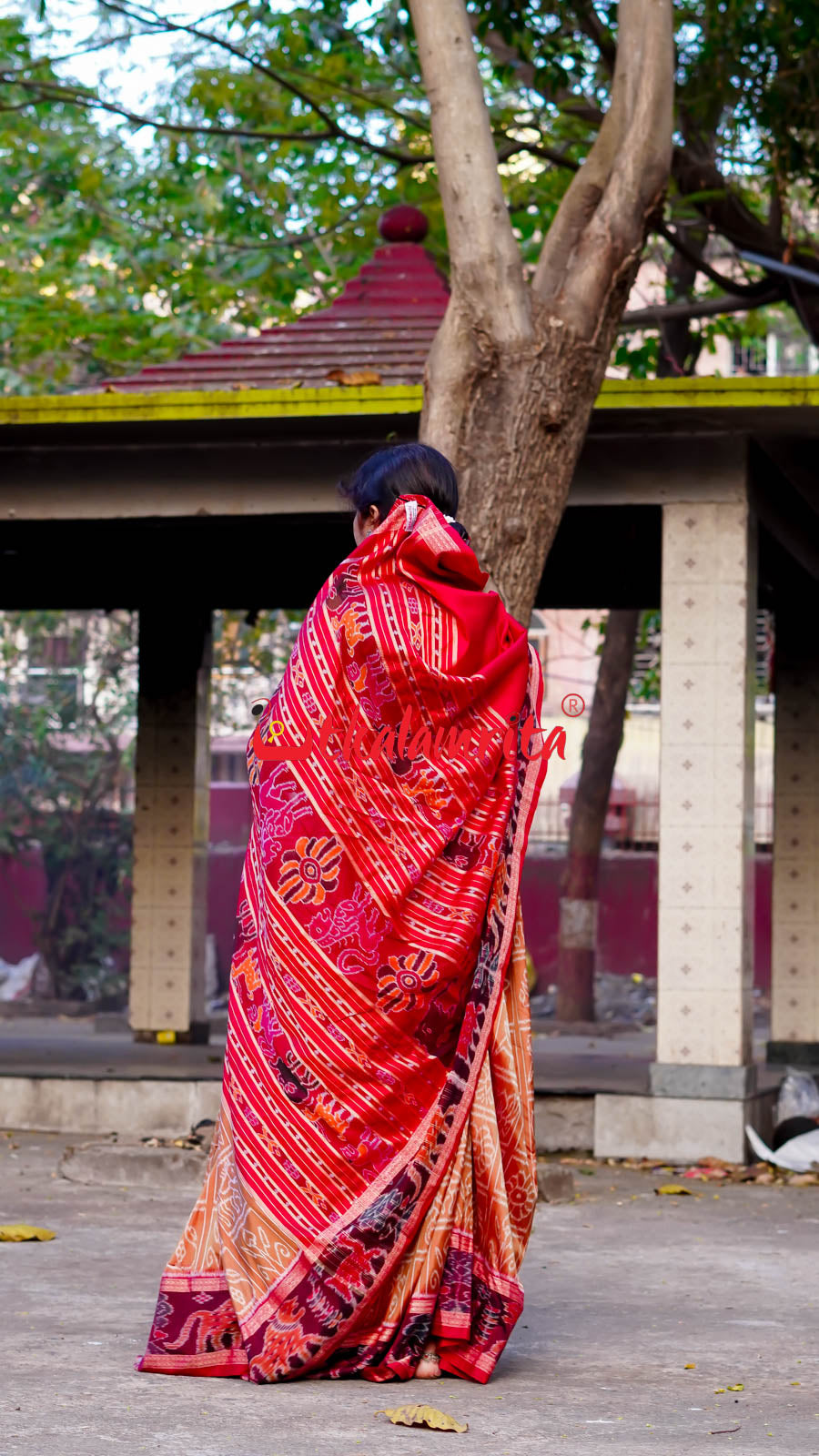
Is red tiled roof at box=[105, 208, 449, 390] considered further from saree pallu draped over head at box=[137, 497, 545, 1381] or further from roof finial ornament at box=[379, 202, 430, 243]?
saree pallu draped over head at box=[137, 497, 545, 1381]

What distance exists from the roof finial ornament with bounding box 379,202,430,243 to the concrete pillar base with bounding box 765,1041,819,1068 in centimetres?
509

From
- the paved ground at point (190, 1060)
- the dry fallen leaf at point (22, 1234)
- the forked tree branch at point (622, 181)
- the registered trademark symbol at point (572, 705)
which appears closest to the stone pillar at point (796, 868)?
the paved ground at point (190, 1060)

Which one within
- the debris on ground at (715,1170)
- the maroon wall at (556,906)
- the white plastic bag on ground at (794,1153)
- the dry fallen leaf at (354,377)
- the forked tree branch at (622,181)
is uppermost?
the forked tree branch at (622,181)

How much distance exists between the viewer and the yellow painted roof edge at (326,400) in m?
7.47

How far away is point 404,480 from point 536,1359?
1.93 meters

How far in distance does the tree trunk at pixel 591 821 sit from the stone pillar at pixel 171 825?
13.7 feet

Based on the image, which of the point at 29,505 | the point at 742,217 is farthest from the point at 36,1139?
the point at 742,217

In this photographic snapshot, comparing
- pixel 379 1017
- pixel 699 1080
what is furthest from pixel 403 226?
pixel 379 1017

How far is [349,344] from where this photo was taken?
9.13 metres

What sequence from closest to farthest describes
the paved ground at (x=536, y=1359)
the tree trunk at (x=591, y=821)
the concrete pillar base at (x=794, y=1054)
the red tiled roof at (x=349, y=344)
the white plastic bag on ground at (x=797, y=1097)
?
the paved ground at (x=536, y=1359) → the white plastic bag on ground at (x=797, y=1097) → the red tiled roof at (x=349, y=344) → the concrete pillar base at (x=794, y=1054) → the tree trunk at (x=591, y=821)

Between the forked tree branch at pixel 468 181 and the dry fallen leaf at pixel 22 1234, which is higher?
the forked tree branch at pixel 468 181

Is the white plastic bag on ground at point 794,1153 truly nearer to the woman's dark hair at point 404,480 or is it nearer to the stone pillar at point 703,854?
the stone pillar at point 703,854

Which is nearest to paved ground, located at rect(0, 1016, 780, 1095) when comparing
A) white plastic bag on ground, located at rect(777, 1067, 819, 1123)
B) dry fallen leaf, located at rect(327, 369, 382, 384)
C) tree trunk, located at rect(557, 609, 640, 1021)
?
white plastic bag on ground, located at rect(777, 1067, 819, 1123)

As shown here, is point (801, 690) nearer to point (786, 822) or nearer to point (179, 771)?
point (786, 822)
